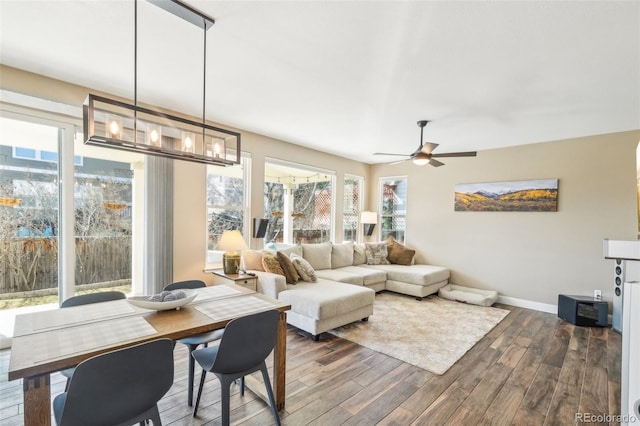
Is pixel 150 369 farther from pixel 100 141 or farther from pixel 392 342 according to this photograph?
pixel 392 342

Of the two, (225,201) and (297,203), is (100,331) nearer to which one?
(225,201)

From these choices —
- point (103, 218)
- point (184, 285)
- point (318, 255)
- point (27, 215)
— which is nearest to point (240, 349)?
point (184, 285)

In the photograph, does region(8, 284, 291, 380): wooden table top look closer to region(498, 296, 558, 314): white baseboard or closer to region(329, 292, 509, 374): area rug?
region(329, 292, 509, 374): area rug

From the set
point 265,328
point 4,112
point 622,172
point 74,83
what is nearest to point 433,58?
point 265,328

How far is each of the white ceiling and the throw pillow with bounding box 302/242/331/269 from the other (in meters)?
2.18

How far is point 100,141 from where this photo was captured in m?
1.64

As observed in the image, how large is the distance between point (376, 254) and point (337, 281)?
168cm

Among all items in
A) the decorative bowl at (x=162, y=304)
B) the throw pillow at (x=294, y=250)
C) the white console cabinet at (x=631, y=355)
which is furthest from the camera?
the throw pillow at (x=294, y=250)

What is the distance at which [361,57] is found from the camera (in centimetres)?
232

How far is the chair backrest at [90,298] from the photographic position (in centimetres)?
201

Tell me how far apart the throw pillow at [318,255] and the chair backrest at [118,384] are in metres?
3.59

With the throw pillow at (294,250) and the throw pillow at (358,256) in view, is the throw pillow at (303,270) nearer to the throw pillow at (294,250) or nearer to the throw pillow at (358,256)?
the throw pillow at (294,250)

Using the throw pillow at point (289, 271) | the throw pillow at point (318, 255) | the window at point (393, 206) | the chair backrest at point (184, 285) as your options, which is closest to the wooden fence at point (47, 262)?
the chair backrest at point (184, 285)

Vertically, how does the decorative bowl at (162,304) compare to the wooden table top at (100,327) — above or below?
above
